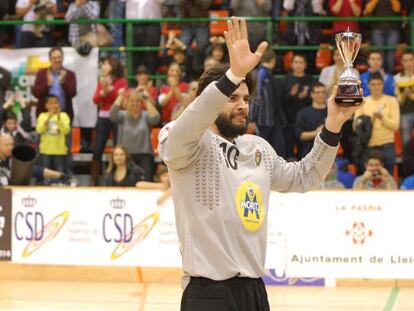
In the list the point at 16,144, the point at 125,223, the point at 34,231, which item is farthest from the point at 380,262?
the point at 16,144

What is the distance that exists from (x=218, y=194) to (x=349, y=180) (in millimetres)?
8278

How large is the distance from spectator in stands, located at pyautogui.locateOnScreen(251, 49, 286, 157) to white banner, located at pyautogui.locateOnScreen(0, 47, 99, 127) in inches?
110

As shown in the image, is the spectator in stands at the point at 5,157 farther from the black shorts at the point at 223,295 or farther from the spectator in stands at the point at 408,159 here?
the black shorts at the point at 223,295

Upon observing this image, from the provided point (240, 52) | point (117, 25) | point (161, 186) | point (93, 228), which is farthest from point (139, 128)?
point (240, 52)

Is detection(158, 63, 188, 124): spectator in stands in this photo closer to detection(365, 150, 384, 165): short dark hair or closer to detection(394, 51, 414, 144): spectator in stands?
detection(365, 150, 384, 165): short dark hair

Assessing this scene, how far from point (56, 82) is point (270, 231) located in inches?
190

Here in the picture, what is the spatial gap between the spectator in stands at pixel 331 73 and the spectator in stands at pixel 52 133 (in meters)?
3.68

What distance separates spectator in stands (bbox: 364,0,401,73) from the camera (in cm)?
1422

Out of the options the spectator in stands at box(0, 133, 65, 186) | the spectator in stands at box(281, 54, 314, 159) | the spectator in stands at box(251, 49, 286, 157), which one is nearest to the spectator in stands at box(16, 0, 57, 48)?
the spectator in stands at box(0, 133, 65, 186)

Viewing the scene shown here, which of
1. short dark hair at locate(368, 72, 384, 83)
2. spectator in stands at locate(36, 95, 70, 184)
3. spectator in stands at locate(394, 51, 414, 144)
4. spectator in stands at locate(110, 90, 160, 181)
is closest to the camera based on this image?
short dark hair at locate(368, 72, 384, 83)

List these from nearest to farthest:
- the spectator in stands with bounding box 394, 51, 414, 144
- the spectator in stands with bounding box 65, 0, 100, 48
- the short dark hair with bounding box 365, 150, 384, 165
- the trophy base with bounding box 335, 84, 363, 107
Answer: the trophy base with bounding box 335, 84, 363, 107
the short dark hair with bounding box 365, 150, 384, 165
the spectator in stands with bounding box 394, 51, 414, 144
the spectator in stands with bounding box 65, 0, 100, 48

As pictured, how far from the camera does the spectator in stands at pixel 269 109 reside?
1282 cm

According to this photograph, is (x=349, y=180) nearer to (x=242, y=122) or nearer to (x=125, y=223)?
(x=125, y=223)

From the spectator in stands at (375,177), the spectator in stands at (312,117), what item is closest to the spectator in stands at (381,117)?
the spectator in stands at (312,117)
